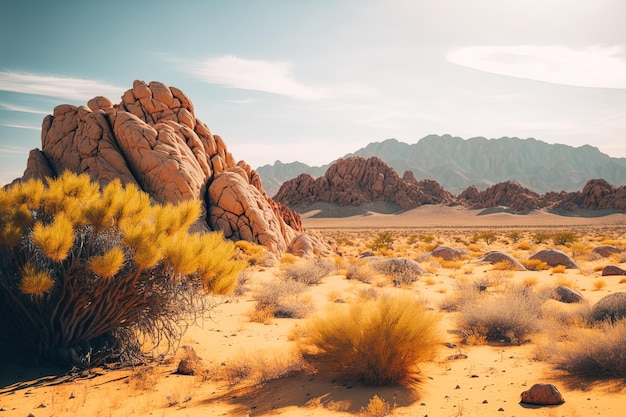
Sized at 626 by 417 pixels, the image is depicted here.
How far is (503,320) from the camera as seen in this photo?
8117mm

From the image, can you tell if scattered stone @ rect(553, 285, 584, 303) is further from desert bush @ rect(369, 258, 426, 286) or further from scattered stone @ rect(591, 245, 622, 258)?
scattered stone @ rect(591, 245, 622, 258)

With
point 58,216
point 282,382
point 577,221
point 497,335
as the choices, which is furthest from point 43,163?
point 577,221

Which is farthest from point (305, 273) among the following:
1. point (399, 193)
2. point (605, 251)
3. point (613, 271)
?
point (399, 193)

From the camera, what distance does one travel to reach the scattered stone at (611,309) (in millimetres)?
7713

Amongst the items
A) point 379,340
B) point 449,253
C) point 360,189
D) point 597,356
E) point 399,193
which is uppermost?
point 360,189

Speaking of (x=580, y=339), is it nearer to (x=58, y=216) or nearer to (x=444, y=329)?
(x=444, y=329)

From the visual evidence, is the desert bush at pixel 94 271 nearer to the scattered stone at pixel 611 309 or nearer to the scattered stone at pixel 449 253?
the scattered stone at pixel 611 309

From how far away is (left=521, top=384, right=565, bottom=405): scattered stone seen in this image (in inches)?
196

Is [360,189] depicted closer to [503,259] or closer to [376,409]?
Answer: [503,259]

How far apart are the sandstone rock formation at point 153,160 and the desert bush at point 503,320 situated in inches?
543

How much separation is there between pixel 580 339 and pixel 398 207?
112 meters

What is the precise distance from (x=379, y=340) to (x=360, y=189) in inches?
4528

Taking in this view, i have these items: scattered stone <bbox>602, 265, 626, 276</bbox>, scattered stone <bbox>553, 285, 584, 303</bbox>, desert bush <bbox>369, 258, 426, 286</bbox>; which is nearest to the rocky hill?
scattered stone <bbox>602, 265, 626, 276</bbox>

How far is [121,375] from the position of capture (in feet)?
21.6
